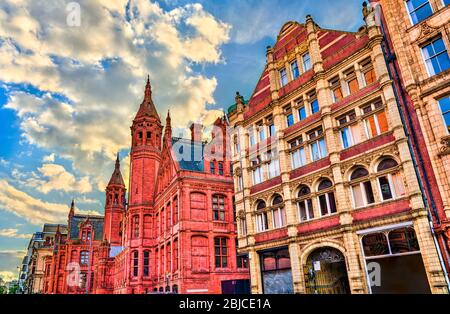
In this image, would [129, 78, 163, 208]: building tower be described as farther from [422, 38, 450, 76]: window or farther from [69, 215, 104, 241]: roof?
[422, 38, 450, 76]: window

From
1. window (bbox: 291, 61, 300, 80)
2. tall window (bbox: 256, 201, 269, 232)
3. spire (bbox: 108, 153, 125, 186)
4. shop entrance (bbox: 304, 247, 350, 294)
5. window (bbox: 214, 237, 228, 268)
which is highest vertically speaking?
spire (bbox: 108, 153, 125, 186)

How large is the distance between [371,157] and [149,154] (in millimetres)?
35982

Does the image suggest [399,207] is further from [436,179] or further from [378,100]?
[378,100]

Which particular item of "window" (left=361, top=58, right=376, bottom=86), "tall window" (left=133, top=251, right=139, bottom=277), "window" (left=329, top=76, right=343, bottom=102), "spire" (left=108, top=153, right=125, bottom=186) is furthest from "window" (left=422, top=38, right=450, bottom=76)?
"spire" (left=108, top=153, right=125, bottom=186)

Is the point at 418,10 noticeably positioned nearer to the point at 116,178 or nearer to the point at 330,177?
the point at 330,177

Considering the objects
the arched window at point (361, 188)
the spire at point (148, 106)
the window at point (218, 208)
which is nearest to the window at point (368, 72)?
the arched window at point (361, 188)

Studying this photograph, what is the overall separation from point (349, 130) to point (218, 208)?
62.3 ft

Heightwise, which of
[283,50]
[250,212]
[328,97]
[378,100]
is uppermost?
[283,50]

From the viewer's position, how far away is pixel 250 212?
26297mm

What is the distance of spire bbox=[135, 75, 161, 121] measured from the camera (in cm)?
5197

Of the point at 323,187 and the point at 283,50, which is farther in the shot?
the point at 283,50

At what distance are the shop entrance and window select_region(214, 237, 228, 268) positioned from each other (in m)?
14.6

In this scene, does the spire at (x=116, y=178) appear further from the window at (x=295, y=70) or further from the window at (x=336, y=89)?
the window at (x=336, y=89)
